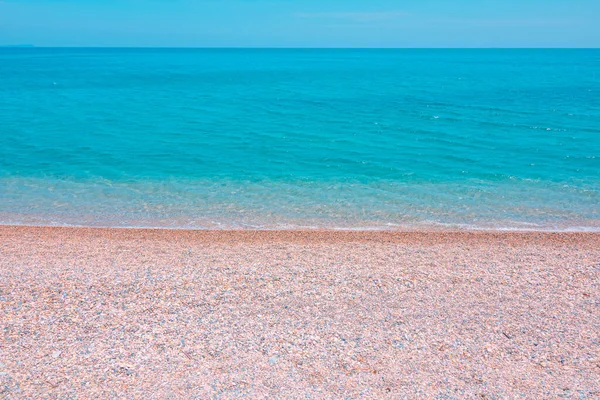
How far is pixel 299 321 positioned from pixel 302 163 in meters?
12.1

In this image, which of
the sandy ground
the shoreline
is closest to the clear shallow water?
the shoreline

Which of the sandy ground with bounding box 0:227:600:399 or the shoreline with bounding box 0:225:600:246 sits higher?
the sandy ground with bounding box 0:227:600:399

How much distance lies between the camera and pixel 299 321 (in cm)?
738

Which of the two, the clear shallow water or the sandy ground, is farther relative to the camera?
the clear shallow water

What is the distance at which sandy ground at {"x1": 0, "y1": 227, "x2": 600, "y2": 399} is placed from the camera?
5.93m

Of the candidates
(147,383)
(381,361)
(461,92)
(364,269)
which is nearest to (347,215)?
(364,269)

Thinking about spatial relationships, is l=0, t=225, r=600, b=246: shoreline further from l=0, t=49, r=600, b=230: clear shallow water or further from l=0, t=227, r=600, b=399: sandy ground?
l=0, t=227, r=600, b=399: sandy ground

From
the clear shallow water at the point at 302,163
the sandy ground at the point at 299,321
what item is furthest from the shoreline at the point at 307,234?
the sandy ground at the point at 299,321

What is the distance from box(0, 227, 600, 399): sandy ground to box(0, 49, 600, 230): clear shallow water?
111 inches

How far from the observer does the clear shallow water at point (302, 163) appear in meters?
13.9

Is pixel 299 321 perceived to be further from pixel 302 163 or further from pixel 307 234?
pixel 302 163

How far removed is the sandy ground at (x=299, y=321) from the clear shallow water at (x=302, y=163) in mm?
2817

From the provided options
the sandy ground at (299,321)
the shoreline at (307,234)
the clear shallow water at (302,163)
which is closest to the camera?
the sandy ground at (299,321)

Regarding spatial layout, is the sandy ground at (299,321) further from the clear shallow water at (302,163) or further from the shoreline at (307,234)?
Result: the clear shallow water at (302,163)
